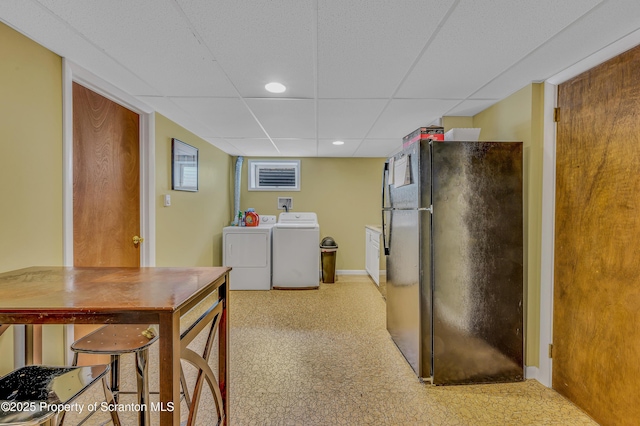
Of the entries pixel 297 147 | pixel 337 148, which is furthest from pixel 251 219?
pixel 337 148

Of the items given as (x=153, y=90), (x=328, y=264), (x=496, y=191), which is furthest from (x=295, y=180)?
(x=496, y=191)

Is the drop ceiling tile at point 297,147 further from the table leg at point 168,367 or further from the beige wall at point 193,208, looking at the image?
the table leg at point 168,367

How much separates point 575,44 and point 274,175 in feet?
13.3

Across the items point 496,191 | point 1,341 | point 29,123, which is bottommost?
point 1,341

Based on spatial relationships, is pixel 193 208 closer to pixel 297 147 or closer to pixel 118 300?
pixel 297 147

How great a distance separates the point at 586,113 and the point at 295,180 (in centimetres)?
381

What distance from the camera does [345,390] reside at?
1.89 metres

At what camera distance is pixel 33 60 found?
1512 millimetres

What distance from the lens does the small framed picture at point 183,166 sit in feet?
9.51

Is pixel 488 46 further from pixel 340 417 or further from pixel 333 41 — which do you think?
pixel 340 417

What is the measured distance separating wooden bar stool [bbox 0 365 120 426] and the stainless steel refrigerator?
5.93ft

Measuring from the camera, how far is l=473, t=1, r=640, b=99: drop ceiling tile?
125 cm

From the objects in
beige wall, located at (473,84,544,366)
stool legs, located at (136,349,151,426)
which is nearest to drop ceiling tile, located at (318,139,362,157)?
beige wall, located at (473,84,544,366)

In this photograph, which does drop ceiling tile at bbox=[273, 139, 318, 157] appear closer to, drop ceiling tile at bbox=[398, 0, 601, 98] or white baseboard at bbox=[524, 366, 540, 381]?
drop ceiling tile at bbox=[398, 0, 601, 98]
